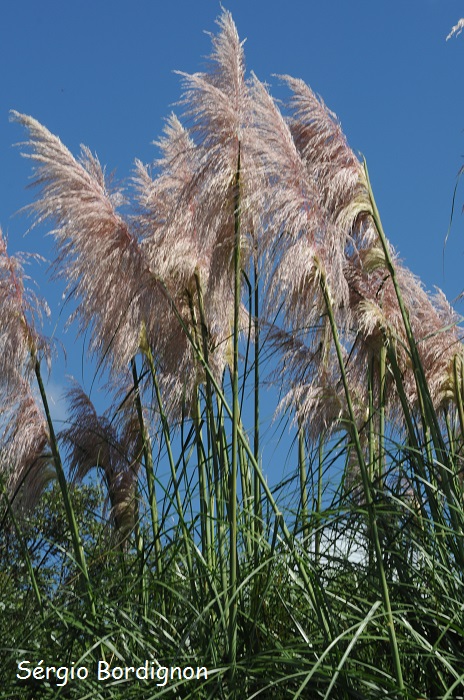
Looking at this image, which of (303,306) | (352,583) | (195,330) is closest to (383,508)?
(352,583)

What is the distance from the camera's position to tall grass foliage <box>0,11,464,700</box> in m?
3.72

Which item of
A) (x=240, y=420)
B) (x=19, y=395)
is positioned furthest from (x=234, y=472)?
(x=19, y=395)

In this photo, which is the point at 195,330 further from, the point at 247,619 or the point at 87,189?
the point at 247,619

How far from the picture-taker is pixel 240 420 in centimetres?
454

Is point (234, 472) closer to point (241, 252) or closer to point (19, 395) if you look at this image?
point (241, 252)

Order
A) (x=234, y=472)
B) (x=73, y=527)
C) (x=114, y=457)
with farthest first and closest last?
(x=114, y=457)
(x=73, y=527)
(x=234, y=472)

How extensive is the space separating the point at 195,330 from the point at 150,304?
272 millimetres

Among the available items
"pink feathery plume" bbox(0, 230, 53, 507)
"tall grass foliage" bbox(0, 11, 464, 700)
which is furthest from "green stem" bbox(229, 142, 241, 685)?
"pink feathery plume" bbox(0, 230, 53, 507)

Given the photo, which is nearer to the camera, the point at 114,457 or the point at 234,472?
the point at 234,472

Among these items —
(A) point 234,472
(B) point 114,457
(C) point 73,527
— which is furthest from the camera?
(B) point 114,457

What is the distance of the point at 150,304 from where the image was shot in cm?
470

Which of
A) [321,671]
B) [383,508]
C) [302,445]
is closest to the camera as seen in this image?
[321,671]

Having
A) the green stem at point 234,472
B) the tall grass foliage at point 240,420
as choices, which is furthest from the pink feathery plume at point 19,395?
the green stem at point 234,472

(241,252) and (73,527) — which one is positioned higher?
(241,252)
